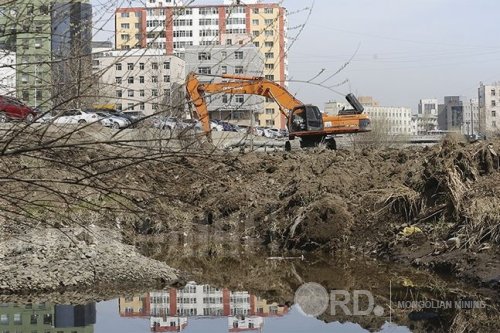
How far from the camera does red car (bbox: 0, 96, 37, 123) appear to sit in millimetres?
4207

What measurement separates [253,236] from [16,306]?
9.43 m

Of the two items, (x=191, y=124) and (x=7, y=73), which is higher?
(x=7, y=73)

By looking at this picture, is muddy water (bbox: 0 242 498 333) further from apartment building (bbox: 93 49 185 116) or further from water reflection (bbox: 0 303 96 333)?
apartment building (bbox: 93 49 185 116)

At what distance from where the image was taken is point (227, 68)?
13.9 ft

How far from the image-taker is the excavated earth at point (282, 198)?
4.16 meters

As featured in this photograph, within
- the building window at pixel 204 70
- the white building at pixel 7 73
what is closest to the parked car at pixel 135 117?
the building window at pixel 204 70

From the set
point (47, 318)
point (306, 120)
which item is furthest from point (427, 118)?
point (47, 318)

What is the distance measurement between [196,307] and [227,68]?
259 inches

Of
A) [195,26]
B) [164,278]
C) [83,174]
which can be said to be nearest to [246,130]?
[195,26]

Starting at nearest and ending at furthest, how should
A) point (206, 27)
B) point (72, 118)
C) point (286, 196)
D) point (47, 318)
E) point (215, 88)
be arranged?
point (72, 118) < point (206, 27) < point (215, 88) < point (47, 318) < point (286, 196)

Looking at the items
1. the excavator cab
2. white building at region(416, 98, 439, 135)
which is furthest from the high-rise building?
white building at region(416, 98, 439, 135)

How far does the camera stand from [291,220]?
1772 cm

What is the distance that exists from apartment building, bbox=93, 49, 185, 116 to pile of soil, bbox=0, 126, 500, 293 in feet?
0.87

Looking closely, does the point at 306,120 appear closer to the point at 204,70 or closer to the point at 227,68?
the point at 204,70
